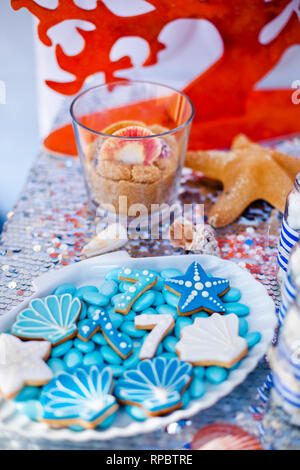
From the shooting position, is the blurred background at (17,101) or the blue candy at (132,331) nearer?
the blue candy at (132,331)

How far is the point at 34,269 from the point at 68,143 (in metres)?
0.30

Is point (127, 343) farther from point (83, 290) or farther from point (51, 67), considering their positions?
point (51, 67)

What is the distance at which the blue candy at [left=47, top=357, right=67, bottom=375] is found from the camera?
454mm

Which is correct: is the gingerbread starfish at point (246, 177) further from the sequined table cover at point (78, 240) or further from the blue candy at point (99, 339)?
the blue candy at point (99, 339)

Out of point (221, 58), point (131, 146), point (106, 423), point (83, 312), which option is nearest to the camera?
point (106, 423)

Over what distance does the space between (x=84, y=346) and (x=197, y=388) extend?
114 millimetres

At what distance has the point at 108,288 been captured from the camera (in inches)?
21.4

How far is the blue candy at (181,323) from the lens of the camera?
1.62ft

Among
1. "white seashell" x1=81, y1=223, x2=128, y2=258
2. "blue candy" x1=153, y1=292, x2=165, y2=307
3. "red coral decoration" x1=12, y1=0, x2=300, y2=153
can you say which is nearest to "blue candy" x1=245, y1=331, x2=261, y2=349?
"blue candy" x1=153, y1=292, x2=165, y2=307

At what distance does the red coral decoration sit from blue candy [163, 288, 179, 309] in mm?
380

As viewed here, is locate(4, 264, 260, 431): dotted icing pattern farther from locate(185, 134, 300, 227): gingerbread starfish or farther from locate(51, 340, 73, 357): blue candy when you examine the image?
locate(185, 134, 300, 227): gingerbread starfish

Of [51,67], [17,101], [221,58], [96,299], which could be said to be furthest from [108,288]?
[17,101]

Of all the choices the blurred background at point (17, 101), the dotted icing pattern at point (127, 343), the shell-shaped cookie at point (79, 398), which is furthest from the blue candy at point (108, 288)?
the blurred background at point (17, 101)
